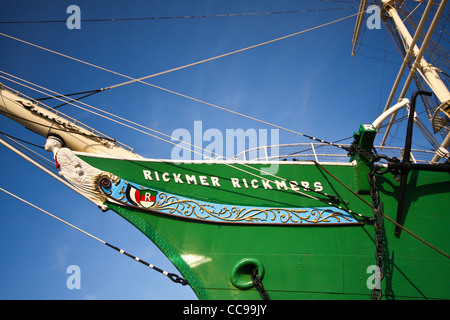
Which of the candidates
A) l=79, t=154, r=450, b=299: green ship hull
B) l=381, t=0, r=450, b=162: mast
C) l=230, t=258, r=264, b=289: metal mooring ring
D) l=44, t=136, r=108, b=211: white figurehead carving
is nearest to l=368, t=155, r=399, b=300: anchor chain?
l=79, t=154, r=450, b=299: green ship hull

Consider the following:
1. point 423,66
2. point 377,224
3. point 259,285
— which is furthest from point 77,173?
point 423,66

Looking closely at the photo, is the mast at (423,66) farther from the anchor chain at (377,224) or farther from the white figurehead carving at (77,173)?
the white figurehead carving at (77,173)

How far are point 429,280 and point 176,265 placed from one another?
4.51 meters

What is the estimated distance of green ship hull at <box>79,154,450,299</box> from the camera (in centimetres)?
535

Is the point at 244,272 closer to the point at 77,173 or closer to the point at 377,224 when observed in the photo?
the point at 377,224

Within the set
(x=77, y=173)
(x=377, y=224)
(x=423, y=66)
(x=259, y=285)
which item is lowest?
(x=259, y=285)

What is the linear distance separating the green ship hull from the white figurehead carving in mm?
204

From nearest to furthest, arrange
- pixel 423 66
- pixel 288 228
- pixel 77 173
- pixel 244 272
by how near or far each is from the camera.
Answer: pixel 244 272 → pixel 288 228 → pixel 77 173 → pixel 423 66

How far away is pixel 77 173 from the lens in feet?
18.9

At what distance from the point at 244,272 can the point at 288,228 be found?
1120 millimetres

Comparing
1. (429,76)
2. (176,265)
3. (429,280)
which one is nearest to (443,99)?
(429,76)

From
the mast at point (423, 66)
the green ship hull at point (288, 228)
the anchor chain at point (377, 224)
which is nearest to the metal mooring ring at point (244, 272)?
the green ship hull at point (288, 228)

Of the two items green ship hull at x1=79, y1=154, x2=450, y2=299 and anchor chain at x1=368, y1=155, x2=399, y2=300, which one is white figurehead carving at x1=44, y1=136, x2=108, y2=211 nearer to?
green ship hull at x1=79, y1=154, x2=450, y2=299

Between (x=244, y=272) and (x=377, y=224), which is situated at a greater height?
(x=377, y=224)
